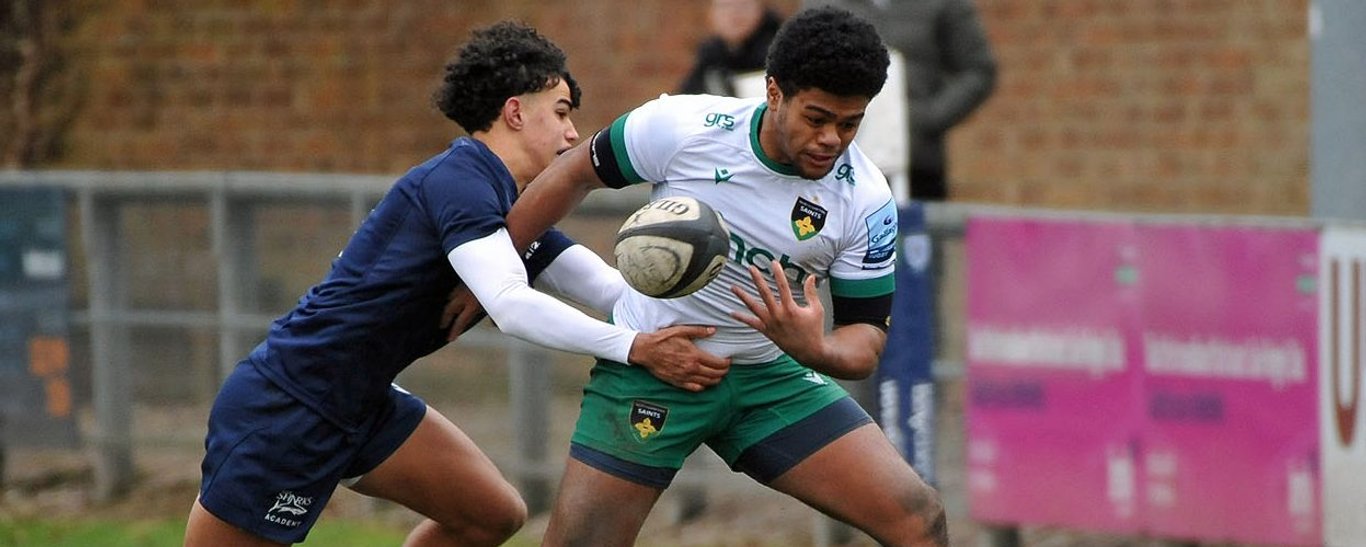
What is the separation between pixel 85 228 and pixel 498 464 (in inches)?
89.2

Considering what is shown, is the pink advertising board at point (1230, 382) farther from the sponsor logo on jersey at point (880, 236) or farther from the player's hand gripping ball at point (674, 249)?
the player's hand gripping ball at point (674, 249)

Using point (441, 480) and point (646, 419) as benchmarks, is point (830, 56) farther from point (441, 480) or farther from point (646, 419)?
point (441, 480)

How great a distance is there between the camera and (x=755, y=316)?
529 cm

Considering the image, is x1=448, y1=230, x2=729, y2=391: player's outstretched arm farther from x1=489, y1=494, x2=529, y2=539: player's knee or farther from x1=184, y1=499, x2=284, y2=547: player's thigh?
x1=184, y1=499, x2=284, y2=547: player's thigh

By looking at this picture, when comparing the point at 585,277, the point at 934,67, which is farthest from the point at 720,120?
the point at 934,67

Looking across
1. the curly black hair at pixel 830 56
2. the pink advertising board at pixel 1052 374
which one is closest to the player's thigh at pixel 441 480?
the curly black hair at pixel 830 56

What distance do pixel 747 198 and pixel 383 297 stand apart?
3.15ft

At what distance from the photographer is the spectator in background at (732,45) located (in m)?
9.23

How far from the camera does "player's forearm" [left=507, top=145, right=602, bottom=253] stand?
217 inches

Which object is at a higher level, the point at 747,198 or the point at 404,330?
the point at 747,198

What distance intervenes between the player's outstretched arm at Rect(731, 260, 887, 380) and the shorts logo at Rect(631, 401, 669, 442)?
37 centimetres

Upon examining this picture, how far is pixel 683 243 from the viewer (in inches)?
203

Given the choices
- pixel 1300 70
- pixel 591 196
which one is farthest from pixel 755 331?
pixel 1300 70

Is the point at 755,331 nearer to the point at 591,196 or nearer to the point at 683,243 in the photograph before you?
the point at 683,243
